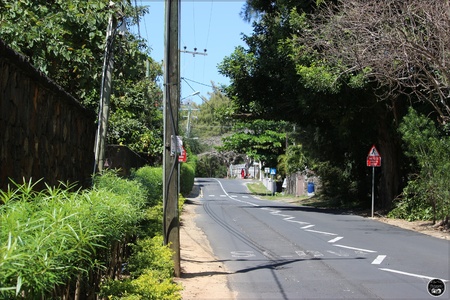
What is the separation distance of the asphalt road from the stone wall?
361 cm

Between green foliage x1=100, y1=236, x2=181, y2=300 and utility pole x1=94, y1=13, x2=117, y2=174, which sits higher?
utility pole x1=94, y1=13, x2=117, y2=174

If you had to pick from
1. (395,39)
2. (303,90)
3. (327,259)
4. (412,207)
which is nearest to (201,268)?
(327,259)

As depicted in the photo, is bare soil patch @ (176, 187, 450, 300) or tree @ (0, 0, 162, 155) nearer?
bare soil patch @ (176, 187, 450, 300)

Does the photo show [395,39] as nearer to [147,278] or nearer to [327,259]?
[327,259]

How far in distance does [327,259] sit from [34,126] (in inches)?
286

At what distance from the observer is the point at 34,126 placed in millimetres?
7266

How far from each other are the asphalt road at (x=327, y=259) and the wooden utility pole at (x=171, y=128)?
4.74 ft

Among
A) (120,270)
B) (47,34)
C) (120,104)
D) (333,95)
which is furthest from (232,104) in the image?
(120,270)

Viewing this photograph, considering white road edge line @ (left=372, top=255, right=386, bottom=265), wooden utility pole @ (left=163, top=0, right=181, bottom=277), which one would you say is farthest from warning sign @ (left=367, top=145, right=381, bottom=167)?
wooden utility pole @ (left=163, top=0, right=181, bottom=277)

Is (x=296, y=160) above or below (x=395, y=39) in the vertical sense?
below

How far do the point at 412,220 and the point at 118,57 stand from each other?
46.2 feet

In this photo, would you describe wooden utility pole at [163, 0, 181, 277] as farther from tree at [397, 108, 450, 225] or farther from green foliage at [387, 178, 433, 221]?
green foliage at [387, 178, 433, 221]

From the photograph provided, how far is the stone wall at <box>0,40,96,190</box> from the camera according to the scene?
6.12m

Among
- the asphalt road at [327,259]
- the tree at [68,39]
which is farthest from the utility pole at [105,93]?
the asphalt road at [327,259]
